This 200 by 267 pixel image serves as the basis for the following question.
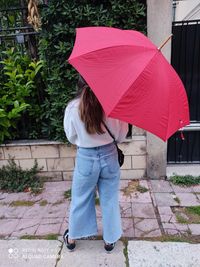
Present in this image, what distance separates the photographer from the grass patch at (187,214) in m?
3.03

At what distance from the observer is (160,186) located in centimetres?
369

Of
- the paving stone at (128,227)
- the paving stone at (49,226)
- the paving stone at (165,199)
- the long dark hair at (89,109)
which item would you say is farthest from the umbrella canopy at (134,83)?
the paving stone at (49,226)

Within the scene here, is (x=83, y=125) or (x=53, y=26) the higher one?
(x=53, y=26)

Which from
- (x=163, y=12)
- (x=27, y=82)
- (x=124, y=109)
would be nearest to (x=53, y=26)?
(x=27, y=82)

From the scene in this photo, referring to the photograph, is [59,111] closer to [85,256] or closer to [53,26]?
[53,26]

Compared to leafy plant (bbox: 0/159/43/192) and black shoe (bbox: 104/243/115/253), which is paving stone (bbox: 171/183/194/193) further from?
leafy plant (bbox: 0/159/43/192)

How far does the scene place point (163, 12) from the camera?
3.27m

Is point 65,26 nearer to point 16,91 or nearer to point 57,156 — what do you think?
point 16,91

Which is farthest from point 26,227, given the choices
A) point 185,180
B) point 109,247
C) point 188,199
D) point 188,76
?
point 188,76

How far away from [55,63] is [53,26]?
429 mm

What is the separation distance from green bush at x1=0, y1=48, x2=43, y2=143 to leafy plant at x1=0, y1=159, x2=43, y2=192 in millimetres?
Result: 422

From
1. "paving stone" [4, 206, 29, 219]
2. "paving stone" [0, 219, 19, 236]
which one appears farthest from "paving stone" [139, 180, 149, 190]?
"paving stone" [0, 219, 19, 236]

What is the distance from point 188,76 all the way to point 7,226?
2.87 m

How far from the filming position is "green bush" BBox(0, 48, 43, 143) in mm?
3668
